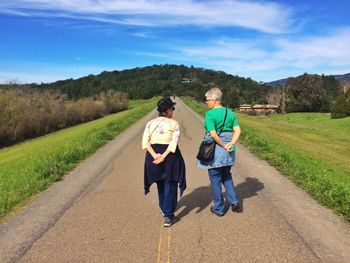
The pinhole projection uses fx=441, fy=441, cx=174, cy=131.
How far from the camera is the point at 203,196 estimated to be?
8.62 m

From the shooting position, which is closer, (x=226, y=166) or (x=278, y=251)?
(x=278, y=251)

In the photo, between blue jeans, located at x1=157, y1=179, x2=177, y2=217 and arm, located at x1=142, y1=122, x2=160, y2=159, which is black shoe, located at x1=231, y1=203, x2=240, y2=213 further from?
arm, located at x1=142, y1=122, x2=160, y2=159

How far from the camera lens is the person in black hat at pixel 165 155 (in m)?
6.70

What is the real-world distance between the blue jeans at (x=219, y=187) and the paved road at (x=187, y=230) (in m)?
0.20

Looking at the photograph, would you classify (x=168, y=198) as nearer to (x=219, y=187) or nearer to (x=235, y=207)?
(x=219, y=187)

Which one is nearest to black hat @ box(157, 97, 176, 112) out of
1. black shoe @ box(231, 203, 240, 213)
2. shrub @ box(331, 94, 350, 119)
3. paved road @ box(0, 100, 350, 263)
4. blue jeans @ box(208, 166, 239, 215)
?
blue jeans @ box(208, 166, 239, 215)

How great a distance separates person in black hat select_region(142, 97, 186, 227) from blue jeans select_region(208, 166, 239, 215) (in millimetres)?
669

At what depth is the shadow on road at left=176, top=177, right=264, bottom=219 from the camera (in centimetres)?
772

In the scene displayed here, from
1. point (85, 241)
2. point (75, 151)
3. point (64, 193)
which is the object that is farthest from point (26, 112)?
point (85, 241)

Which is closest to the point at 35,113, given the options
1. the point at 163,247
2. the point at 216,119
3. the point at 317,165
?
the point at 317,165

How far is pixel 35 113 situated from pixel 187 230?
53940mm

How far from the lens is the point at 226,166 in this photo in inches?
285

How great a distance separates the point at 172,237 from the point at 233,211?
160cm

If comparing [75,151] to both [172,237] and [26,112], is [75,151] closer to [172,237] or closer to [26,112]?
[172,237]
